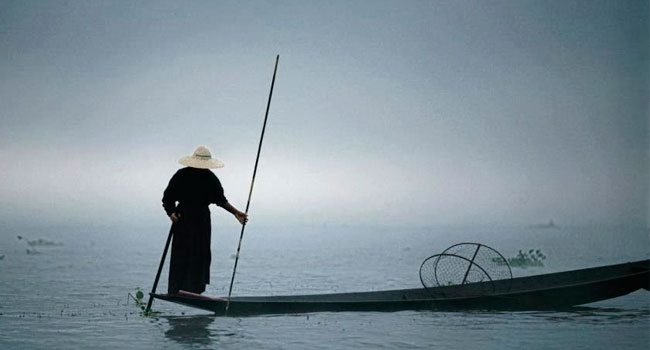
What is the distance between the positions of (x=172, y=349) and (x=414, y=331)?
3118 mm

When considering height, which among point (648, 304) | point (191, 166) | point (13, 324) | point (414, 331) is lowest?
point (13, 324)

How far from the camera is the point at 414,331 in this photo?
8461 millimetres

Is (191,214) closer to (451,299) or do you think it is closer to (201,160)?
(201,160)

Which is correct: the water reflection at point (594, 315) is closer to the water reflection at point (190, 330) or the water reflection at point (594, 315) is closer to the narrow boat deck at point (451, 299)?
the narrow boat deck at point (451, 299)

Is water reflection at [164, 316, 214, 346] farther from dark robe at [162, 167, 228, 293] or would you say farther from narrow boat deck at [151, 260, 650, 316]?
dark robe at [162, 167, 228, 293]

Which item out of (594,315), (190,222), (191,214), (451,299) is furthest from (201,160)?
(594,315)

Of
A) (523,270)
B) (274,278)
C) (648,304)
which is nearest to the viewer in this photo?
(648,304)

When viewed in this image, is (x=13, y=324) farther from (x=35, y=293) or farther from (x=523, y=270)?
(x=523, y=270)

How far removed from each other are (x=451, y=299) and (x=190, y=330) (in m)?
3.77

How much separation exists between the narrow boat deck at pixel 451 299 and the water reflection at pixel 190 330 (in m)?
0.26

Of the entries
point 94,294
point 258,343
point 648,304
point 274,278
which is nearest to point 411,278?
point 274,278

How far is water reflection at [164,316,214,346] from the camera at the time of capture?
7.56m

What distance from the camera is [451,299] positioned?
9555 mm

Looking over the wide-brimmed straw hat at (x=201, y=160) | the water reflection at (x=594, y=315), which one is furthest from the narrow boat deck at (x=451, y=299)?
the wide-brimmed straw hat at (x=201, y=160)
